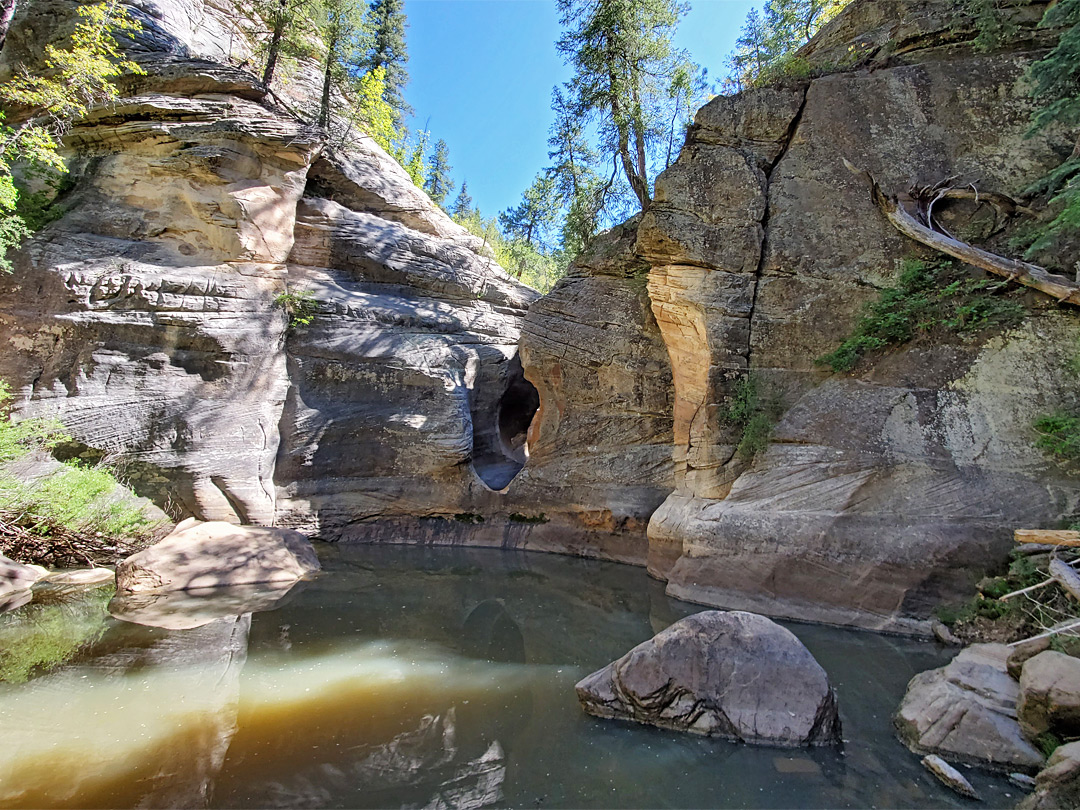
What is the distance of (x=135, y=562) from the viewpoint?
294 inches

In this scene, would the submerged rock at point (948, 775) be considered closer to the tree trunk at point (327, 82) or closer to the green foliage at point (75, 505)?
the green foliage at point (75, 505)

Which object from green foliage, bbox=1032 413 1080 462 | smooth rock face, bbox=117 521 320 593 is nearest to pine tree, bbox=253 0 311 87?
smooth rock face, bbox=117 521 320 593

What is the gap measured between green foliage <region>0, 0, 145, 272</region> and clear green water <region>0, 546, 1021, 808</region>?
7.62 meters

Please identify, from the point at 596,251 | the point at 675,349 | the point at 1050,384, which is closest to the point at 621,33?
the point at 596,251

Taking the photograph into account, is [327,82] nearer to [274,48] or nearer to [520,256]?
[274,48]

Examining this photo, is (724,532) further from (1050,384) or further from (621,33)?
(621,33)

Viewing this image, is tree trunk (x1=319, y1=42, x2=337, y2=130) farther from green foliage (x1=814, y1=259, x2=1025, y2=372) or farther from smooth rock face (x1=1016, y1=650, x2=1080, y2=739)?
smooth rock face (x1=1016, y1=650, x2=1080, y2=739)

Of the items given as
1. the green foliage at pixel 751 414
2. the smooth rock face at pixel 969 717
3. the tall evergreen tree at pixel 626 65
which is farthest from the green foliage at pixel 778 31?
the smooth rock face at pixel 969 717

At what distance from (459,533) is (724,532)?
628cm

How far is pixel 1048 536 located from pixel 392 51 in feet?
89.9

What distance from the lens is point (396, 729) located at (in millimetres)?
4223

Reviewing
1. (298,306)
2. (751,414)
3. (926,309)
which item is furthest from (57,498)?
(926,309)

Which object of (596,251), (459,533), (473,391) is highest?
(596,251)

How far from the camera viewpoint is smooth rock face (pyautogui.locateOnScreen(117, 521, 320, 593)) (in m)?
7.44
